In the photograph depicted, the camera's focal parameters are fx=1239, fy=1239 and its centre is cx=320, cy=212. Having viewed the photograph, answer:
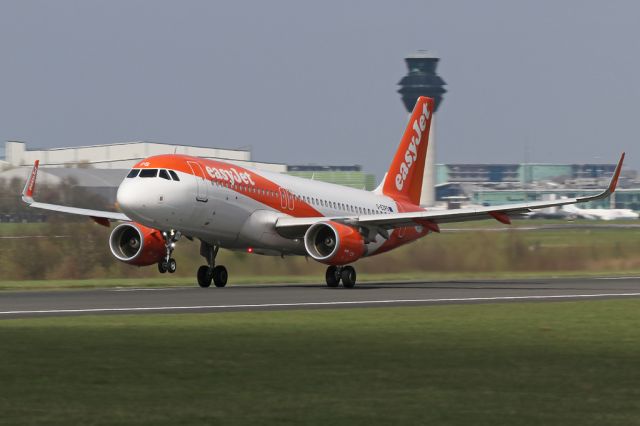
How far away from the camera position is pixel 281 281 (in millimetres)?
46188

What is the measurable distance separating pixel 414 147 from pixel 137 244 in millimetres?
13495

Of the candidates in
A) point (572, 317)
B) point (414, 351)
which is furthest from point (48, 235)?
point (414, 351)

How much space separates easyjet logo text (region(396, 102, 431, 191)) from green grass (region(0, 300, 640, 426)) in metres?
24.5

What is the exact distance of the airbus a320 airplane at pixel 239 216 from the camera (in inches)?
1468

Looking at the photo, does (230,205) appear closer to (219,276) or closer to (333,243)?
(219,276)

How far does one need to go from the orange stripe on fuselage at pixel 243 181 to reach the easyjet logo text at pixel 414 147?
6551 mm

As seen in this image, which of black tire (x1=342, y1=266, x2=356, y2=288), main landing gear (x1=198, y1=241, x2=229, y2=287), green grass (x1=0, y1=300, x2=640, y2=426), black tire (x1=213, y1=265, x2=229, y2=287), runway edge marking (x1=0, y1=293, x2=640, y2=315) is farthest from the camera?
black tire (x1=213, y1=265, x2=229, y2=287)

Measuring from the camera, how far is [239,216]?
3925 centimetres

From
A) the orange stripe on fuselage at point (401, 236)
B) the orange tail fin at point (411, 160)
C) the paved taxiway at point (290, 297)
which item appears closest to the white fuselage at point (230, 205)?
the orange stripe on fuselage at point (401, 236)

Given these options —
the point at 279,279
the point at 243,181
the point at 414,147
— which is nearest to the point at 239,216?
the point at 243,181

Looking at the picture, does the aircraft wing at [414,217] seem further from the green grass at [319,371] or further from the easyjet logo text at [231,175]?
the green grass at [319,371]

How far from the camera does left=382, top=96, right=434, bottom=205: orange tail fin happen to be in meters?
48.6

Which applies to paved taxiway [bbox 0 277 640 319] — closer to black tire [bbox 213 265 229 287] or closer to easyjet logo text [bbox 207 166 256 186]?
black tire [bbox 213 265 229 287]

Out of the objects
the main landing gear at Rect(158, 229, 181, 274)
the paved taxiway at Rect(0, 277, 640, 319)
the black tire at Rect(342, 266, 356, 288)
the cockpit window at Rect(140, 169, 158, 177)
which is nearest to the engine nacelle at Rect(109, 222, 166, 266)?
the main landing gear at Rect(158, 229, 181, 274)
